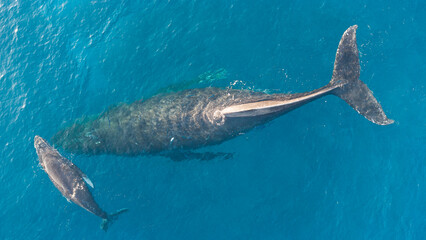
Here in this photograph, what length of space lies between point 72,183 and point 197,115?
7.99 meters

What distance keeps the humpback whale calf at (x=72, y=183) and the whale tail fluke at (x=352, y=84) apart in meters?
14.5

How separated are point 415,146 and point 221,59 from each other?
13.4m

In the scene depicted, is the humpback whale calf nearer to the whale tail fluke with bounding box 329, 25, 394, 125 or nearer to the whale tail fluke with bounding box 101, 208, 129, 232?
the whale tail fluke with bounding box 101, 208, 129, 232

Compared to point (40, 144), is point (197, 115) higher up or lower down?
higher up

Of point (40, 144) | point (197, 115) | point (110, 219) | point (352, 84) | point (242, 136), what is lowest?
point (110, 219)

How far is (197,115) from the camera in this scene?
16812 millimetres

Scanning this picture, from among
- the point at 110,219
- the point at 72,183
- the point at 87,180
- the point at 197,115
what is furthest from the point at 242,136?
the point at 72,183

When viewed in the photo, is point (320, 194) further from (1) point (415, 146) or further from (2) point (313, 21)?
(2) point (313, 21)

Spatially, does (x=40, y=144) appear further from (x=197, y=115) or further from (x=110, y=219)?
(x=197, y=115)

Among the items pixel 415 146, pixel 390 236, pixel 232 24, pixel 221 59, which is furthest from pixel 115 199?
pixel 415 146

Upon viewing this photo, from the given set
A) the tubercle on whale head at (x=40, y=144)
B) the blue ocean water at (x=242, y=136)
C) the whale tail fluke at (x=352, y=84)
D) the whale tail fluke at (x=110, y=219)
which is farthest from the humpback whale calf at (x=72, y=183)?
the whale tail fluke at (x=352, y=84)

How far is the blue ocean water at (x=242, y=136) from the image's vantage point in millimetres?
16828

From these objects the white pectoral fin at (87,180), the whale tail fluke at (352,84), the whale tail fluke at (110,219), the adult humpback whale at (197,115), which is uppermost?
the whale tail fluke at (352,84)

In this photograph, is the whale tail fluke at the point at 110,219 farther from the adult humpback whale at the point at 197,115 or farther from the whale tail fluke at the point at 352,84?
the whale tail fluke at the point at 352,84
